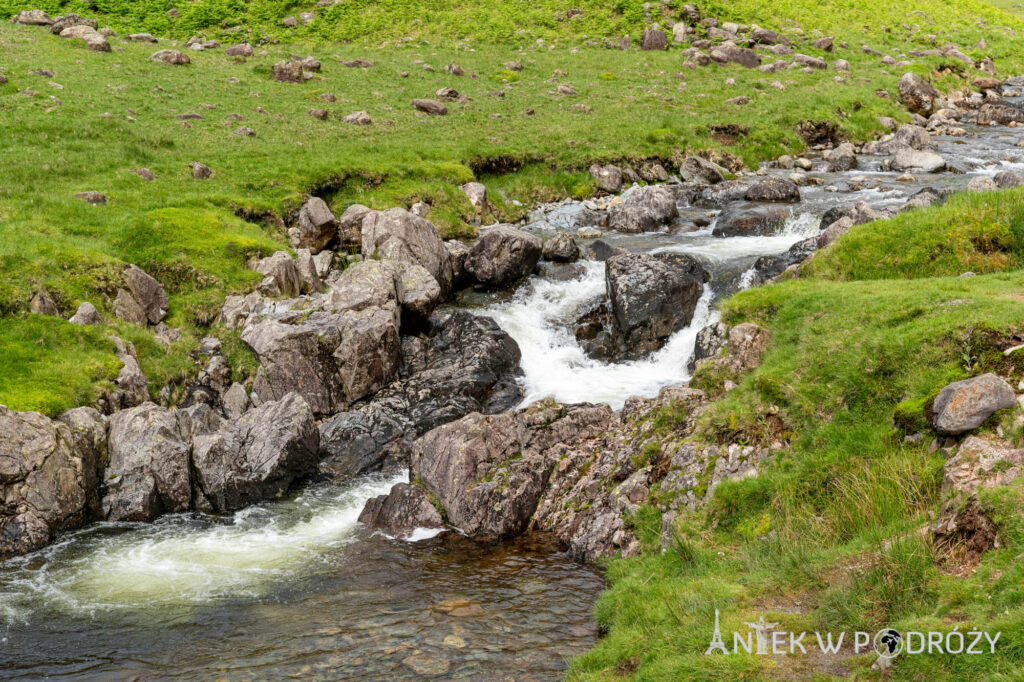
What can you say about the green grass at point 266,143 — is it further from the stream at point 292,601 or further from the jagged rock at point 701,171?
the stream at point 292,601

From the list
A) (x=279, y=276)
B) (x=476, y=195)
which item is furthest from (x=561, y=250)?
(x=279, y=276)

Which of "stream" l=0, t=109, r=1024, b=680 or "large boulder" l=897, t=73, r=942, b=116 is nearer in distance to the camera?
"stream" l=0, t=109, r=1024, b=680

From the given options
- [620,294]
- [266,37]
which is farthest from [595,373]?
[266,37]

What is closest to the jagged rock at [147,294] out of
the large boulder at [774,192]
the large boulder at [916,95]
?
the large boulder at [774,192]

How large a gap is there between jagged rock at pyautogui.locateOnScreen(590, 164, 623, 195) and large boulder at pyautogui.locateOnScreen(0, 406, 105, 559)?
33.9 metres

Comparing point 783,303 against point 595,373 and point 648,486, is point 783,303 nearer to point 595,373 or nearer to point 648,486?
point 648,486

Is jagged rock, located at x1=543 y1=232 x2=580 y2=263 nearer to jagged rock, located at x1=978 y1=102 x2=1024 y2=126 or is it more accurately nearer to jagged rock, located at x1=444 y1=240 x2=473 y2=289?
jagged rock, located at x1=444 y1=240 x2=473 y2=289

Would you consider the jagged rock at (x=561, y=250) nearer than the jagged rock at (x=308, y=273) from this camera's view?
No

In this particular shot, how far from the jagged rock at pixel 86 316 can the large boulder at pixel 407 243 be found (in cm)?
1077

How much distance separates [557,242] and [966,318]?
72.8ft

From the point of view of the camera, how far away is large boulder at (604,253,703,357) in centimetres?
2861

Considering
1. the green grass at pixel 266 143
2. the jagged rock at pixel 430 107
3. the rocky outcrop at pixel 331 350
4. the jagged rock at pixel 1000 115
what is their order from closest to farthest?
the rocky outcrop at pixel 331 350
the green grass at pixel 266 143
the jagged rock at pixel 430 107
the jagged rock at pixel 1000 115

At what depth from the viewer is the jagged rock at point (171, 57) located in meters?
60.0

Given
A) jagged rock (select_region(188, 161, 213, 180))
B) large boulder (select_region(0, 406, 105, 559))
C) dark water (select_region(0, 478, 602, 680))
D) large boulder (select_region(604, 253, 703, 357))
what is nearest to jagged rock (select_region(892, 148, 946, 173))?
large boulder (select_region(604, 253, 703, 357))
